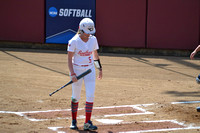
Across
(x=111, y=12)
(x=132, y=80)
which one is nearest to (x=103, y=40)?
(x=111, y=12)

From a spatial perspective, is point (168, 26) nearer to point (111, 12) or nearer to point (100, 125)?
point (111, 12)

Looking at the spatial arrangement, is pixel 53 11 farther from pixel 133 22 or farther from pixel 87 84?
pixel 87 84

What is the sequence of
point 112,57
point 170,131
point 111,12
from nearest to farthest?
point 170,131
point 112,57
point 111,12

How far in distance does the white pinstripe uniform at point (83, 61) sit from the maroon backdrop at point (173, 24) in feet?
36.2

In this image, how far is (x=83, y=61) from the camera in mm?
7180

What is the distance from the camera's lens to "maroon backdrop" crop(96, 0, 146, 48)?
1798cm

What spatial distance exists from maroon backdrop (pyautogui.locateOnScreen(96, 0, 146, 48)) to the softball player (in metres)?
11.0

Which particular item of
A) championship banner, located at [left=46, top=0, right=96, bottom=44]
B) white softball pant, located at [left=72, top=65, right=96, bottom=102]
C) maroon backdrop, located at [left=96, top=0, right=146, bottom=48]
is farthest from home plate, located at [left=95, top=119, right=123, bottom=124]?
championship banner, located at [left=46, top=0, right=96, bottom=44]

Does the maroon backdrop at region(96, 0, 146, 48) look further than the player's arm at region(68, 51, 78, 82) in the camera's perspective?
Yes

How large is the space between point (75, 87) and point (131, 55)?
10.8 m

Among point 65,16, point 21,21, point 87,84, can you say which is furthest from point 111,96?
point 21,21

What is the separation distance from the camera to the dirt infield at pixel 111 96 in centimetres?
755

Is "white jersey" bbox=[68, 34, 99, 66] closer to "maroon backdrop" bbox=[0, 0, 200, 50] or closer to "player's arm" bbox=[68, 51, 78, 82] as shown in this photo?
"player's arm" bbox=[68, 51, 78, 82]

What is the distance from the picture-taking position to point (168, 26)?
1778 centimetres
